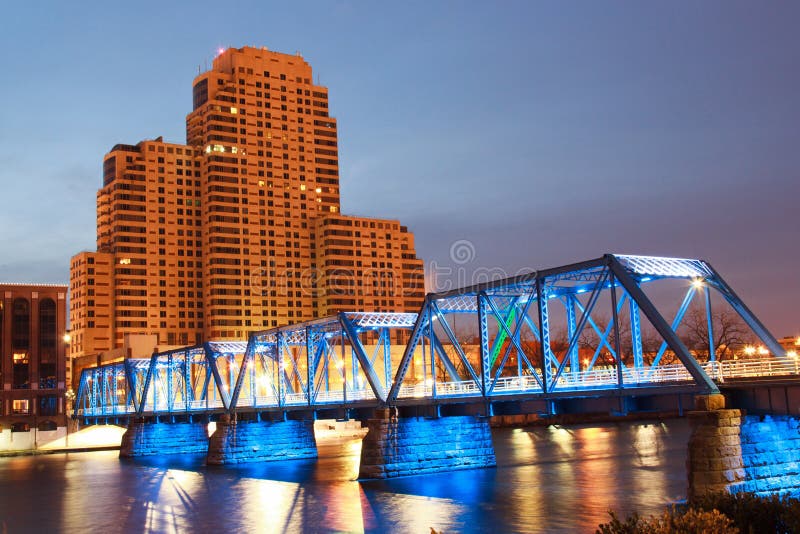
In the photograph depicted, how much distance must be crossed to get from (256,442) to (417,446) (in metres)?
25.8

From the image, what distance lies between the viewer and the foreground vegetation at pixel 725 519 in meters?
18.5

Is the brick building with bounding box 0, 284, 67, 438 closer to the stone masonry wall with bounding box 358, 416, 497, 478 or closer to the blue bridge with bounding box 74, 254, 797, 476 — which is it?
the blue bridge with bounding box 74, 254, 797, 476

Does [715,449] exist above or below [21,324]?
below

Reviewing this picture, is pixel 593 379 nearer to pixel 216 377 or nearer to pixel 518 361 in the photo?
pixel 518 361

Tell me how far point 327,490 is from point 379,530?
17297 mm

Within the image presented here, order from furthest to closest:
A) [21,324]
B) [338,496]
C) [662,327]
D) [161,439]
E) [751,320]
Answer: [21,324]
[161,439]
[338,496]
[751,320]
[662,327]

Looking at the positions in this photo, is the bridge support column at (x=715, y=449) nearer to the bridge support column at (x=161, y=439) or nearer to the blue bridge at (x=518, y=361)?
the blue bridge at (x=518, y=361)

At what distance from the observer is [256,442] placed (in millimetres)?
80688

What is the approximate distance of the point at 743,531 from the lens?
20.1 metres

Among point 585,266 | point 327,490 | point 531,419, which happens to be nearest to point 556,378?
point 585,266

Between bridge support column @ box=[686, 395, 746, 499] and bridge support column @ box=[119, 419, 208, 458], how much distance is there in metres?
75.8

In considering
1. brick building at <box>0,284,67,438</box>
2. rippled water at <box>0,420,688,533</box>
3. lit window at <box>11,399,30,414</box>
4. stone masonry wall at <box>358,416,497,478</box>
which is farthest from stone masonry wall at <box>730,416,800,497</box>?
lit window at <box>11,399,30,414</box>

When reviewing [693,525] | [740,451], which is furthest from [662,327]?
[693,525]

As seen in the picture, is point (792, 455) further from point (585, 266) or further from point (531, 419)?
point (531, 419)
